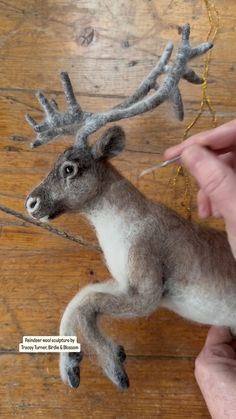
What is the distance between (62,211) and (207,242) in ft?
0.84

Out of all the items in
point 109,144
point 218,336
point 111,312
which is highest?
point 109,144

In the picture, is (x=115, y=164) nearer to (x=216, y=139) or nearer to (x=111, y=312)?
(x=216, y=139)

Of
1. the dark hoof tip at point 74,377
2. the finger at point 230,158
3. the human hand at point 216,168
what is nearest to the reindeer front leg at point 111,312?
the dark hoof tip at point 74,377

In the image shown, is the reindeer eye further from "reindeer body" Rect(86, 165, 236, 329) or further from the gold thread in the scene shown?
the gold thread

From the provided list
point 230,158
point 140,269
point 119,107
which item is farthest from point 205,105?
point 140,269

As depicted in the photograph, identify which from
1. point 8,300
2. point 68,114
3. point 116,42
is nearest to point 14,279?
point 8,300

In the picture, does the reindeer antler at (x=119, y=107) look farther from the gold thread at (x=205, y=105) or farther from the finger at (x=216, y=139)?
the gold thread at (x=205, y=105)

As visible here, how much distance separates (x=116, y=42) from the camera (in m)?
1.11

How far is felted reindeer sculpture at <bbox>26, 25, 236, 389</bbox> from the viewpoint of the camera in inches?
31.3

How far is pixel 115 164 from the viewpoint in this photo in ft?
3.52

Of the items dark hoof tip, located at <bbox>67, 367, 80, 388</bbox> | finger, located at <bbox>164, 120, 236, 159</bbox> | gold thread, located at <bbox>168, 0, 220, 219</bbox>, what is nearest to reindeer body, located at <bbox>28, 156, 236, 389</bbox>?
dark hoof tip, located at <bbox>67, 367, 80, 388</bbox>

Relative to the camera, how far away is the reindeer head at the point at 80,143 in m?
0.80

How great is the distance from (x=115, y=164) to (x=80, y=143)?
0.90ft

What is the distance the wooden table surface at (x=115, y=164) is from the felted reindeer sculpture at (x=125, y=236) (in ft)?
0.65
